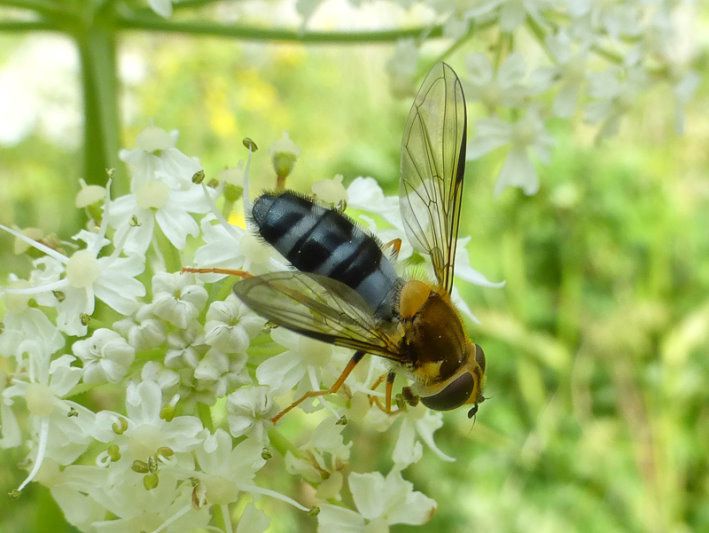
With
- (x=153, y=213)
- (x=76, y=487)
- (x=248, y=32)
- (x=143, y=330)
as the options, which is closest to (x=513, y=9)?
(x=248, y=32)

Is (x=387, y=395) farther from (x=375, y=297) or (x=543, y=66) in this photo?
(x=543, y=66)

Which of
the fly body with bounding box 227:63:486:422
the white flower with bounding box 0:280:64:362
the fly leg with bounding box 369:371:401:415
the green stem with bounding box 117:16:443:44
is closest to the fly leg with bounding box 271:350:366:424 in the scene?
the fly body with bounding box 227:63:486:422

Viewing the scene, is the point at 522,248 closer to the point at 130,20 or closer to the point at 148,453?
the point at 130,20

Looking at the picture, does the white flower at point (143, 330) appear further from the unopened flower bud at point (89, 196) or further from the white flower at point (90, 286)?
the unopened flower bud at point (89, 196)

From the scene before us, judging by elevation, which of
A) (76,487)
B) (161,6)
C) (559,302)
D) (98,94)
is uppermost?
(161,6)

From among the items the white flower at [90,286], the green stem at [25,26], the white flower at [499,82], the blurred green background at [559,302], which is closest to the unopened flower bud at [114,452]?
the white flower at [90,286]

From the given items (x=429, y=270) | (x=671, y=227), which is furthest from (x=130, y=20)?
(x=671, y=227)

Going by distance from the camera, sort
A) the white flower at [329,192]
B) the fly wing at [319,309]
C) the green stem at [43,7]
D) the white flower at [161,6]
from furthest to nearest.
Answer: the green stem at [43,7]
the white flower at [161,6]
the white flower at [329,192]
the fly wing at [319,309]
